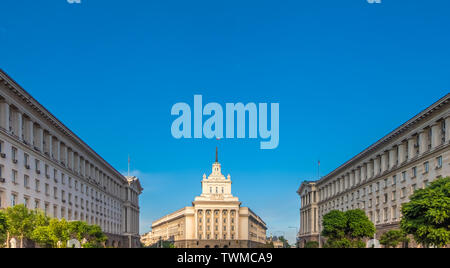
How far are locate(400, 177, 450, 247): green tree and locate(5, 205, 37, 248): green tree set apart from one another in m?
38.1

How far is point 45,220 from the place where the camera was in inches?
2270

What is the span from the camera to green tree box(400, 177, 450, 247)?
4450 centimetres

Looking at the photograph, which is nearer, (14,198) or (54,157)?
(14,198)

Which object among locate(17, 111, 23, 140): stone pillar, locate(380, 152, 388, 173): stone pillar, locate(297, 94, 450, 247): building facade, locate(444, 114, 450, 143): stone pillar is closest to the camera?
locate(17, 111, 23, 140): stone pillar

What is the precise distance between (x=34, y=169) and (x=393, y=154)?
56.5 meters

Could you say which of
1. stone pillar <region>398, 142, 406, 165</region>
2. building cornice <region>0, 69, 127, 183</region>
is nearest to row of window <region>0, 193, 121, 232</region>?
building cornice <region>0, 69, 127, 183</region>

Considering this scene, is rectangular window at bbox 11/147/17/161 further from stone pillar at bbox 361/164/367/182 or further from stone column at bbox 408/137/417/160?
stone pillar at bbox 361/164/367/182

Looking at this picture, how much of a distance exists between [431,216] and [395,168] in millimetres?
37302

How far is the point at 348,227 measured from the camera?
82.7 metres

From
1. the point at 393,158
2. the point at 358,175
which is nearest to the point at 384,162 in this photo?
the point at 393,158
